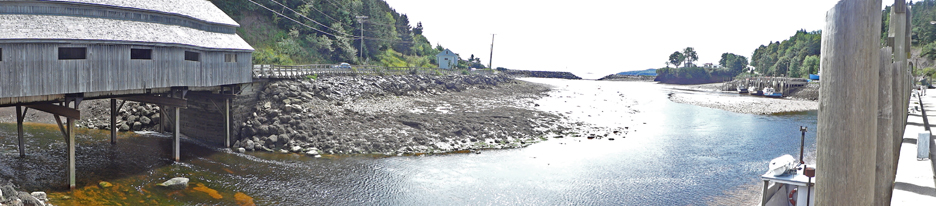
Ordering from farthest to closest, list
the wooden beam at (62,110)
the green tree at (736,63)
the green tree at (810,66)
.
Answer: the green tree at (736,63)
the green tree at (810,66)
the wooden beam at (62,110)

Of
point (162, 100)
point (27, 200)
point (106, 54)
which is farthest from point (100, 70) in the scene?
point (27, 200)

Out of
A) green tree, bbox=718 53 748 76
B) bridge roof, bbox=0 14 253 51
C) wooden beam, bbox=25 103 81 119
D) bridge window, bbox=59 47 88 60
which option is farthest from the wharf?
green tree, bbox=718 53 748 76

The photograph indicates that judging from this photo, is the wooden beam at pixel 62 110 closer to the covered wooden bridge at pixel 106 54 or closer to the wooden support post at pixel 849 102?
the covered wooden bridge at pixel 106 54

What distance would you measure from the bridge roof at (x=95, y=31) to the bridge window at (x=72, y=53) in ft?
2.11

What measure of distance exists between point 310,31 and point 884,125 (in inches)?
2711

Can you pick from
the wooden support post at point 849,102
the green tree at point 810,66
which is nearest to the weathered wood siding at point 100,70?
the wooden support post at point 849,102

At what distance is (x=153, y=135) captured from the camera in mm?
29656

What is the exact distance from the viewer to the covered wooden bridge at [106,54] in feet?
56.6

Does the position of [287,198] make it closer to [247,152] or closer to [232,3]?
[247,152]

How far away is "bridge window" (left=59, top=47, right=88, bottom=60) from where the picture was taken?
18586 mm

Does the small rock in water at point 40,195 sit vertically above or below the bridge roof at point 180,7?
below

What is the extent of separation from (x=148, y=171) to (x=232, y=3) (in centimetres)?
4384

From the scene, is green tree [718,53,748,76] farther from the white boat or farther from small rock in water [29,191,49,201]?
small rock in water [29,191,49,201]

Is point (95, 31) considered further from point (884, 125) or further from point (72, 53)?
point (884, 125)
